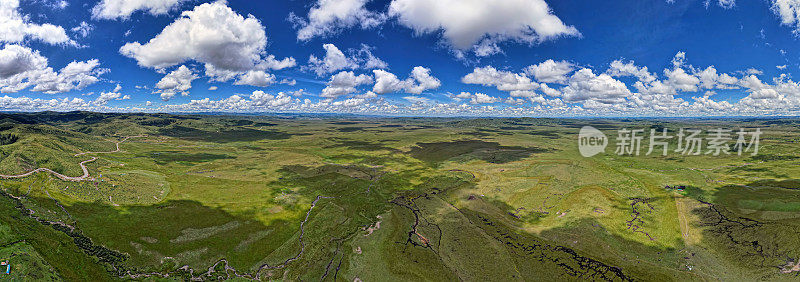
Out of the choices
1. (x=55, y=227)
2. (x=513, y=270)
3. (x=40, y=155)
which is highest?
(x=40, y=155)

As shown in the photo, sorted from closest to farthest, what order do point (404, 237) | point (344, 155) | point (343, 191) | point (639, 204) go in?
point (404, 237) < point (639, 204) < point (343, 191) < point (344, 155)

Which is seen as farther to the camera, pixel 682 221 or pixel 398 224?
pixel 398 224

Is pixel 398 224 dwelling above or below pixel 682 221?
below

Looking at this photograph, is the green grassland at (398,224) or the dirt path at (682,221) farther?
the dirt path at (682,221)

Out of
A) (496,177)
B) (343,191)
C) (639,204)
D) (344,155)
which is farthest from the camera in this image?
(344,155)

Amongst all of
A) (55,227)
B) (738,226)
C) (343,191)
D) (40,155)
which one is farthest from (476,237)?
(40,155)

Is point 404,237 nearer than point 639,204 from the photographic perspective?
Yes

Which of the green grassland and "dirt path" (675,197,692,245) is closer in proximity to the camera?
the green grassland

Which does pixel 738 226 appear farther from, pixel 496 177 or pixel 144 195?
pixel 144 195

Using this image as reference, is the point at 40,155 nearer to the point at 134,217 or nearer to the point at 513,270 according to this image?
the point at 134,217

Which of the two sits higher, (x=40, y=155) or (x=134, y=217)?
(x=40, y=155)
